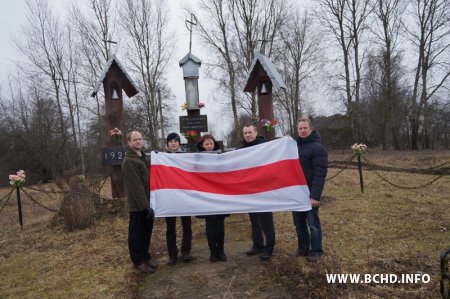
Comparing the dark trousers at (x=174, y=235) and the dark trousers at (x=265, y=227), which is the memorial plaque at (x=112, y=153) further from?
the dark trousers at (x=265, y=227)

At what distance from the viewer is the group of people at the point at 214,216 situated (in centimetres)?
497

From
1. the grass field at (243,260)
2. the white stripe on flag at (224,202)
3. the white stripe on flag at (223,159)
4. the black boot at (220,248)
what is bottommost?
the grass field at (243,260)

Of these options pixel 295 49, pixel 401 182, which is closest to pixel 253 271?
pixel 401 182

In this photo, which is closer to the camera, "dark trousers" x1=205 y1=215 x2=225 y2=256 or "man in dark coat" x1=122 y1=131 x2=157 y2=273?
"man in dark coat" x1=122 y1=131 x2=157 y2=273

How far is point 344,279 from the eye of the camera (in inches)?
175

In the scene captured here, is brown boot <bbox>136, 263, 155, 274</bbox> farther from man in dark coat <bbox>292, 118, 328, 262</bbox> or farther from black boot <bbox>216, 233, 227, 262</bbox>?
man in dark coat <bbox>292, 118, 328, 262</bbox>

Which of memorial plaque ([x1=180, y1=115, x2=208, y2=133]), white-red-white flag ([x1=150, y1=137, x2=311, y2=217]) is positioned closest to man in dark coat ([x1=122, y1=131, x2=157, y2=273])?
white-red-white flag ([x1=150, y1=137, x2=311, y2=217])

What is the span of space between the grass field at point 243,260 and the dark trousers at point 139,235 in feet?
0.83

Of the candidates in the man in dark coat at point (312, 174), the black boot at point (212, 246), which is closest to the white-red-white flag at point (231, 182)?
the man in dark coat at point (312, 174)

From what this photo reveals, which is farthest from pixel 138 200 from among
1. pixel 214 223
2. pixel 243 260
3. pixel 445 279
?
pixel 445 279

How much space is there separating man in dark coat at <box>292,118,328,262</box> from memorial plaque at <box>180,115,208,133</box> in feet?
16.3

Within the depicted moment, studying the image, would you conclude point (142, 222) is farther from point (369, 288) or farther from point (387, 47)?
point (387, 47)

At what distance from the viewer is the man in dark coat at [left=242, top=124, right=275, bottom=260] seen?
17.4 ft

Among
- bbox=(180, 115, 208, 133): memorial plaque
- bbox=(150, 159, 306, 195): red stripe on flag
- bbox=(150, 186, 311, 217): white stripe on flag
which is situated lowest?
bbox=(150, 186, 311, 217): white stripe on flag
